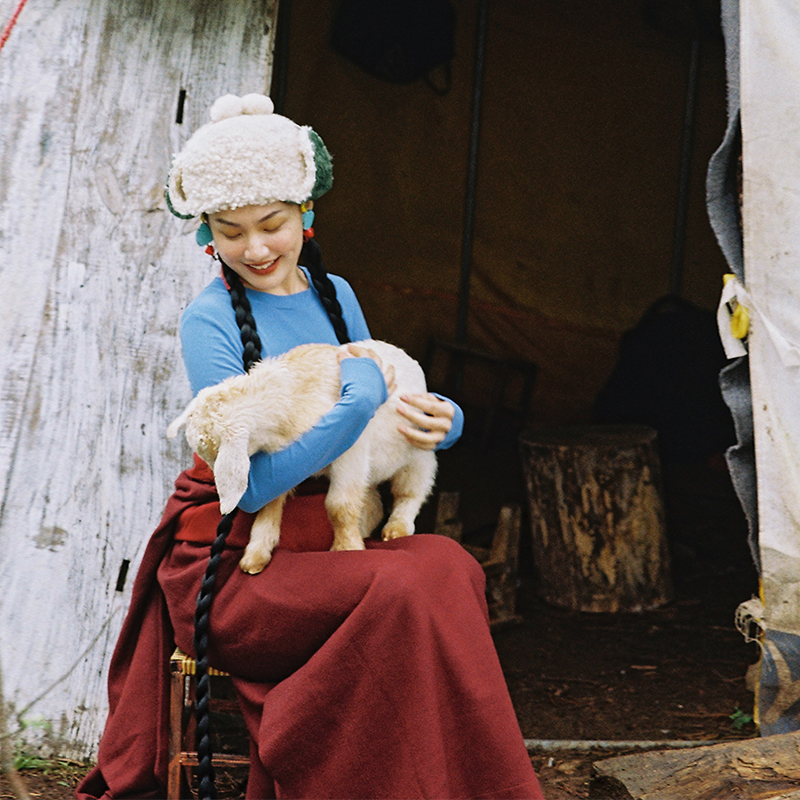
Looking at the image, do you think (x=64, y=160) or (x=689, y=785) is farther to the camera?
(x=64, y=160)

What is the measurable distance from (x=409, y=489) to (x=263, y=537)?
45 cm

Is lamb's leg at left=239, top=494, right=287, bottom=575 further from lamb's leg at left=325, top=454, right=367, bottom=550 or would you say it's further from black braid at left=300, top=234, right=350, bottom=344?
black braid at left=300, top=234, right=350, bottom=344

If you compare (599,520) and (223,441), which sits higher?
(223,441)

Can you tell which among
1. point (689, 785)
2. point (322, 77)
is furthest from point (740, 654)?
point (322, 77)

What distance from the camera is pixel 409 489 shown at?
7.82 ft

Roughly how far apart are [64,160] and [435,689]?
6.48ft

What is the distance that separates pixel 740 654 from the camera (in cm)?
A: 396

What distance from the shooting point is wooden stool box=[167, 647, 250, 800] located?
2244 millimetres

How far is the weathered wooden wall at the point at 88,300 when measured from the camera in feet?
9.08

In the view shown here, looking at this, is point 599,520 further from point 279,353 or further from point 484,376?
point 484,376

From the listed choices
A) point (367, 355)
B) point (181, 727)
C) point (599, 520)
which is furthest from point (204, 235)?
point (599, 520)

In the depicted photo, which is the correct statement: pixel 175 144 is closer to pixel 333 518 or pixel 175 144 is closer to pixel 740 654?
pixel 333 518

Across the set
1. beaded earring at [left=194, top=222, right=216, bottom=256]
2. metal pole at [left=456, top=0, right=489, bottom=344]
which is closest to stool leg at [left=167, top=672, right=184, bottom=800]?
beaded earring at [left=194, top=222, right=216, bottom=256]

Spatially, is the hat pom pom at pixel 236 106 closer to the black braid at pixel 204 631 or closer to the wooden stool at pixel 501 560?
the black braid at pixel 204 631
